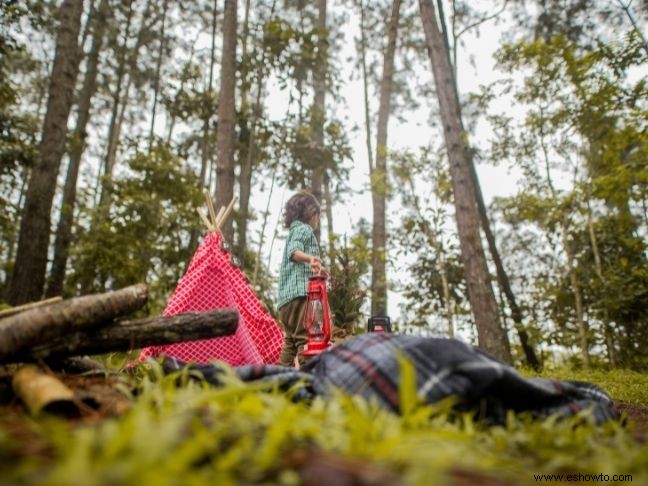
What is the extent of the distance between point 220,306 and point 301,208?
1.14 metres

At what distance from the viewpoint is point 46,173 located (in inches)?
239

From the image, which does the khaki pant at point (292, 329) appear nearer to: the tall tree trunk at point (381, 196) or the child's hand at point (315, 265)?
the child's hand at point (315, 265)

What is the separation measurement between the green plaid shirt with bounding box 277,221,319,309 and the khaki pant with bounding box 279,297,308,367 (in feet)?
0.22

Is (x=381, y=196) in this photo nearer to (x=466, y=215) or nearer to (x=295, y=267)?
(x=466, y=215)

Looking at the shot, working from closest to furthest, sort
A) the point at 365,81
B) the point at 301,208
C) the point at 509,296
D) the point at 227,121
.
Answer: the point at 301,208 → the point at 509,296 → the point at 227,121 → the point at 365,81

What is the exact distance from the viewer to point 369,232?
50.1ft

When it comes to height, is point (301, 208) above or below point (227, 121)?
below

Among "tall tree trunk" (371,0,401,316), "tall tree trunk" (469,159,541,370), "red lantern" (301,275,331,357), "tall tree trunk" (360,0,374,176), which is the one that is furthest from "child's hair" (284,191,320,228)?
"tall tree trunk" (360,0,374,176)

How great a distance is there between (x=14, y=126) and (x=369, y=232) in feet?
35.7

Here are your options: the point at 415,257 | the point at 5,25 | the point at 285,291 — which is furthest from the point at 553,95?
the point at 5,25

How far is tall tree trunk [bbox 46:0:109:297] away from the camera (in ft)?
27.3

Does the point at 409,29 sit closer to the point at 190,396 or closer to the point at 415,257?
the point at 415,257

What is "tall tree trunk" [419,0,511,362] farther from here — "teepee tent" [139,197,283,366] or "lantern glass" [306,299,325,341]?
"teepee tent" [139,197,283,366]

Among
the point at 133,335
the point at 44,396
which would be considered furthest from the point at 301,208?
the point at 44,396
